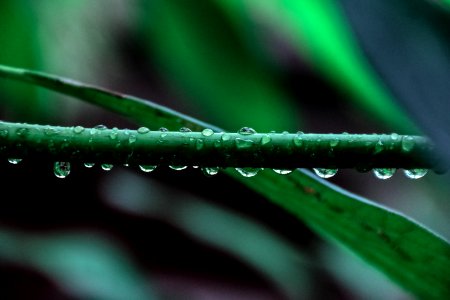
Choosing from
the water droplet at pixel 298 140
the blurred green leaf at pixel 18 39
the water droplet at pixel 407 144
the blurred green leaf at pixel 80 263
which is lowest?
the blurred green leaf at pixel 80 263

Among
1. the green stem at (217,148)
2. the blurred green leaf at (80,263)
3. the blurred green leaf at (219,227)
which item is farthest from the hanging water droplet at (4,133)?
the blurred green leaf at (219,227)

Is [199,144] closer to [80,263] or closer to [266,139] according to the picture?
[266,139]

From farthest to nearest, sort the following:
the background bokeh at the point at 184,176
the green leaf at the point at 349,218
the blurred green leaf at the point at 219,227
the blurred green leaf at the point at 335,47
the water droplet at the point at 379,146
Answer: the blurred green leaf at the point at 219,227 < the background bokeh at the point at 184,176 < the blurred green leaf at the point at 335,47 < the green leaf at the point at 349,218 < the water droplet at the point at 379,146

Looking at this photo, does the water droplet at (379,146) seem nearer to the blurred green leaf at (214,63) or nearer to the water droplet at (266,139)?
the water droplet at (266,139)

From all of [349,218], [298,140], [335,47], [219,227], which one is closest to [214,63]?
[335,47]

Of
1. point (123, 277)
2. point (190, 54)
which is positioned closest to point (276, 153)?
point (190, 54)

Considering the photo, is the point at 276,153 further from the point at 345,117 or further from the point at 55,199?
the point at 345,117

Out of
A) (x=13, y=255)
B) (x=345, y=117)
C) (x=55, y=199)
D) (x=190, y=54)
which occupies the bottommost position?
(x=13, y=255)
